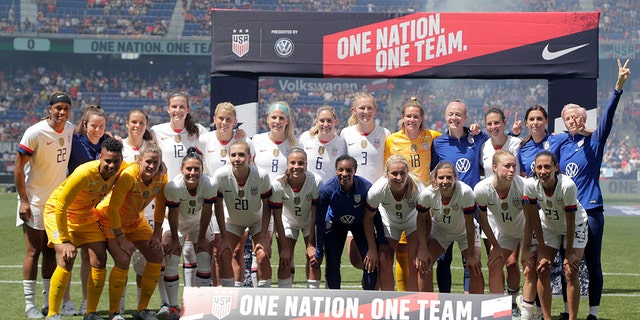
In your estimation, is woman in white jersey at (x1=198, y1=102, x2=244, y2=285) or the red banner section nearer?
woman in white jersey at (x1=198, y1=102, x2=244, y2=285)

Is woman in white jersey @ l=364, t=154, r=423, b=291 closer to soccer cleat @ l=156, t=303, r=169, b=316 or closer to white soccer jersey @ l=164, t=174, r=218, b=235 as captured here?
white soccer jersey @ l=164, t=174, r=218, b=235

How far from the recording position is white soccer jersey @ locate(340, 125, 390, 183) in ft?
27.1

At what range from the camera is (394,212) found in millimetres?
7512

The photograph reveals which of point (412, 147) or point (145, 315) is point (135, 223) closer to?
point (145, 315)

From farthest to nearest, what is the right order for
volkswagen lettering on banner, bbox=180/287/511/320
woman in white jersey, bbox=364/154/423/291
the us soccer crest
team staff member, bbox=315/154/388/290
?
1. the us soccer crest
2. team staff member, bbox=315/154/388/290
3. woman in white jersey, bbox=364/154/423/291
4. volkswagen lettering on banner, bbox=180/287/511/320

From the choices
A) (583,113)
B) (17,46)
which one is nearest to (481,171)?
(583,113)

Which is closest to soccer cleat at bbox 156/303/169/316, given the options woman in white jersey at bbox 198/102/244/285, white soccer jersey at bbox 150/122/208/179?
woman in white jersey at bbox 198/102/244/285

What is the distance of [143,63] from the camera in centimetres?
3806

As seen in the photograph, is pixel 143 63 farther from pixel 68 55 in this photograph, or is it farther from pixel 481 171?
pixel 481 171

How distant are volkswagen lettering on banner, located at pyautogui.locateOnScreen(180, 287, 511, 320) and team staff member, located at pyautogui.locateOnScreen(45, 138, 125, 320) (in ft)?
4.02

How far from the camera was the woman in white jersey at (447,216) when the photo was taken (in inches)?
278

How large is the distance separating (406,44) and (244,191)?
328 centimetres

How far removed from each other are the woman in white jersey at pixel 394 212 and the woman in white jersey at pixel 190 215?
133cm

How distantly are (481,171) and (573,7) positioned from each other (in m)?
32.5
